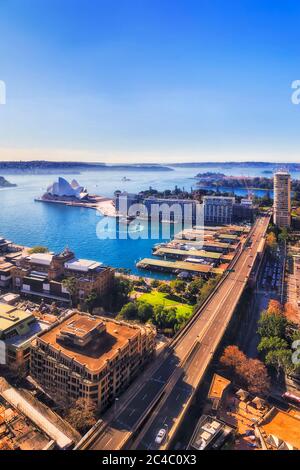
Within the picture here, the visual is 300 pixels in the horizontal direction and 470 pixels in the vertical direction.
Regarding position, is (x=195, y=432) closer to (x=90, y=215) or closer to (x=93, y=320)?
(x=93, y=320)

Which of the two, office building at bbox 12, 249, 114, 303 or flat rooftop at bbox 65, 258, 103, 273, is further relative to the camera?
flat rooftop at bbox 65, 258, 103, 273

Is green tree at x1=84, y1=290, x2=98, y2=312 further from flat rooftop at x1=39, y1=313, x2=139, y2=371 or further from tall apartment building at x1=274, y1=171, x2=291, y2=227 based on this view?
tall apartment building at x1=274, y1=171, x2=291, y2=227

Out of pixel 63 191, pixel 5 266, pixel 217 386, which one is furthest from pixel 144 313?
pixel 63 191

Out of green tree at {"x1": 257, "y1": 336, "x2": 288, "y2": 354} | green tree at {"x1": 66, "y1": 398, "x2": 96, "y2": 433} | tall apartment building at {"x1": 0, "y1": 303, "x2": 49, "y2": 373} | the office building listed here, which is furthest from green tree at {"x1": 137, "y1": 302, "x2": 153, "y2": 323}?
green tree at {"x1": 66, "y1": 398, "x2": 96, "y2": 433}

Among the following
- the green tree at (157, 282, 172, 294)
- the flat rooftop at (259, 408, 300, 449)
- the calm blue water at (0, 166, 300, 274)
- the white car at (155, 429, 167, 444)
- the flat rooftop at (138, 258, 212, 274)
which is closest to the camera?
the white car at (155, 429, 167, 444)

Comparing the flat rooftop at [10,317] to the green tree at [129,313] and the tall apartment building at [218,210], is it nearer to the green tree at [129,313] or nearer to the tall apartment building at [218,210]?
the green tree at [129,313]

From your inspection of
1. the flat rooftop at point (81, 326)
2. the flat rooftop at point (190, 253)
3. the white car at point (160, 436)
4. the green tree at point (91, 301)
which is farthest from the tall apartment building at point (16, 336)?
the flat rooftop at point (190, 253)

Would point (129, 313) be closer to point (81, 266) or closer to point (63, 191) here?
point (81, 266)
